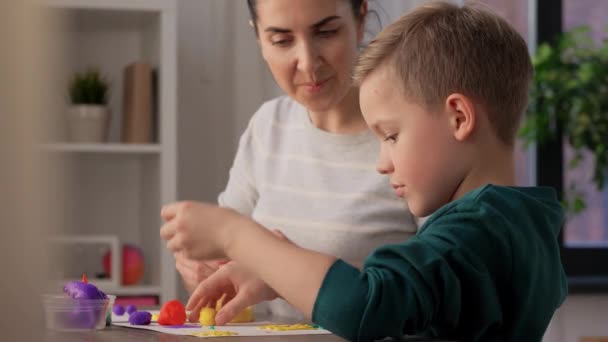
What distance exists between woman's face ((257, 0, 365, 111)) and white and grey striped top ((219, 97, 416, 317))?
101 mm

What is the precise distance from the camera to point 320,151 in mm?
1514

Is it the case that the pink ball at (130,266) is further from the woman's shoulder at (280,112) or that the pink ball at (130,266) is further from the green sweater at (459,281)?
the green sweater at (459,281)

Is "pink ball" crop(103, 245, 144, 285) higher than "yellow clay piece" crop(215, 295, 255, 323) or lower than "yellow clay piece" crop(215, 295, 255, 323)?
lower

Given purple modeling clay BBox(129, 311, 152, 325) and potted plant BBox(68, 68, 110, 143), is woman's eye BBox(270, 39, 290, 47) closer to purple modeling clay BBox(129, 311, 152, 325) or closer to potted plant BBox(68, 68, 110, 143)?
purple modeling clay BBox(129, 311, 152, 325)

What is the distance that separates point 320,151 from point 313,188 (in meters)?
0.07

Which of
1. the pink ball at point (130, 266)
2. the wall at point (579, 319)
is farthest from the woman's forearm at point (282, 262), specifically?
the wall at point (579, 319)

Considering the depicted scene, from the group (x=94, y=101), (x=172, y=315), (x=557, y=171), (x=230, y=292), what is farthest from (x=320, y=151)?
(x=557, y=171)

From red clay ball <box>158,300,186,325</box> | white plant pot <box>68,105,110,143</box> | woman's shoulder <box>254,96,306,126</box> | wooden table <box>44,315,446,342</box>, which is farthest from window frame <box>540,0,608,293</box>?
wooden table <box>44,315,446,342</box>

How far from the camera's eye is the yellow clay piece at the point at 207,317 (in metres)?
1.05

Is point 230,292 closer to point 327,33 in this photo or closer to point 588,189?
point 327,33

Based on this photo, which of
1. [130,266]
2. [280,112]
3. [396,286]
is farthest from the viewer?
[130,266]

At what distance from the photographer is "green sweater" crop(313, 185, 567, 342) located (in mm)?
721

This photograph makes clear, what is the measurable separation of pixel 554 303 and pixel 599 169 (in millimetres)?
2627

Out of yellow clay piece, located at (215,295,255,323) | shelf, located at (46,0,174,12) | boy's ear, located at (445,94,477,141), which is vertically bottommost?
yellow clay piece, located at (215,295,255,323)
